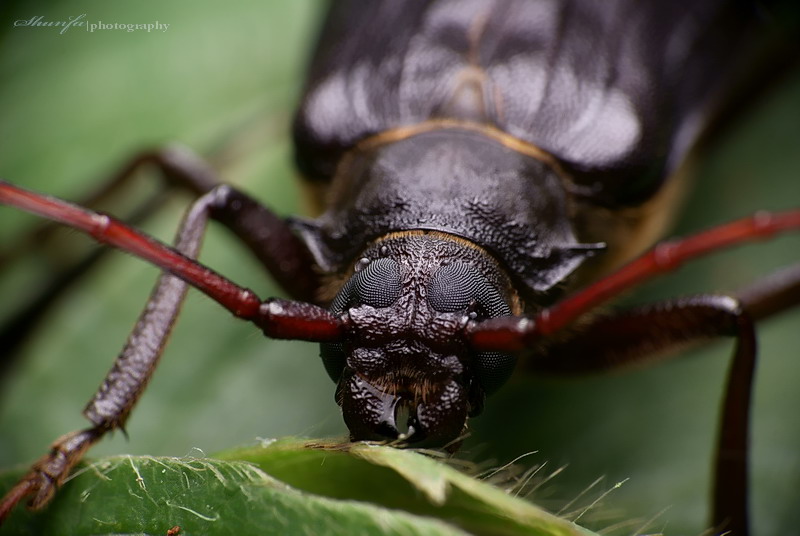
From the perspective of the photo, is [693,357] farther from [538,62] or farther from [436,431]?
[436,431]

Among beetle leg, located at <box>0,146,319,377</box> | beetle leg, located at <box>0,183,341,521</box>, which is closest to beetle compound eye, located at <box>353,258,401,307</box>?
beetle leg, located at <box>0,183,341,521</box>

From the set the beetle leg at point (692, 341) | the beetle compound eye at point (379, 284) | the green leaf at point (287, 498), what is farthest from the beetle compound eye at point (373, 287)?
the beetle leg at point (692, 341)

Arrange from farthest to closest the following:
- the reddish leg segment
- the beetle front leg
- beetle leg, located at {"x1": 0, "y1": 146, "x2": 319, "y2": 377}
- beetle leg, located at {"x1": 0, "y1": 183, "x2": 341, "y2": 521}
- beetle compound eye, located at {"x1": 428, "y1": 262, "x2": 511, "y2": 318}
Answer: beetle leg, located at {"x1": 0, "y1": 146, "x2": 319, "y2": 377}
beetle compound eye, located at {"x1": 428, "y1": 262, "x2": 511, "y2": 318}
the beetle front leg
beetle leg, located at {"x1": 0, "y1": 183, "x2": 341, "y2": 521}
the reddish leg segment

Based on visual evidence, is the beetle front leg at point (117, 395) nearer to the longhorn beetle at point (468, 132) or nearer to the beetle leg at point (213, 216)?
the beetle leg at point (213, 216)

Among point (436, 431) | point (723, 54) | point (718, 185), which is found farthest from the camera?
point (718, 185)

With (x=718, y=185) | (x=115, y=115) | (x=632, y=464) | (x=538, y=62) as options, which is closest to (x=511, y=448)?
(x=632, y=464)

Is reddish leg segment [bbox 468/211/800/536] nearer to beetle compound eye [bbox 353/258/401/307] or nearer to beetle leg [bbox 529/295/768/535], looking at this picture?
beetle leg [bbox 529/295/768/535]

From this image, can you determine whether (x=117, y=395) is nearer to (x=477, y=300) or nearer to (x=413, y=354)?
(x=413, y=354)
